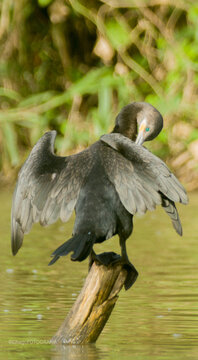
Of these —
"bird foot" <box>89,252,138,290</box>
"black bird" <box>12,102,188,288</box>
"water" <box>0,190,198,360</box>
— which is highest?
"black bird" <box>12,102,188,288</box>

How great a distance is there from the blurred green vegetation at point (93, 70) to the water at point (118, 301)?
4469 millimetres

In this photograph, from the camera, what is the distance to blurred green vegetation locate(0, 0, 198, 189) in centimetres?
1440

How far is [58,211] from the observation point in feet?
15.6

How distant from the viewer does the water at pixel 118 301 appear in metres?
4.62

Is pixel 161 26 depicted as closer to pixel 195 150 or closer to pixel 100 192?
pixel 195 150

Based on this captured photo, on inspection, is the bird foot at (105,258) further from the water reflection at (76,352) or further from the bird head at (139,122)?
the bird head at (139,122)

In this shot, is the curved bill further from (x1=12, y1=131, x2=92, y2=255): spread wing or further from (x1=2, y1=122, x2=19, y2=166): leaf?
(x1=2, y1=122, x2=19, y2=166): leaf

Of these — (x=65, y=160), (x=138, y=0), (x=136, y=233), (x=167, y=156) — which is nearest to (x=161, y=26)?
(x=138, y=0)

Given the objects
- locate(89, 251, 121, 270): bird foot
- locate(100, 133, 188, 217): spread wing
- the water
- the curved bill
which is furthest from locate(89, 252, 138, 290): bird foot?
the curved bill

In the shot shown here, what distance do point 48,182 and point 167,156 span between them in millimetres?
10157

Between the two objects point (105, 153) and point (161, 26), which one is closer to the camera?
point (105, 153)

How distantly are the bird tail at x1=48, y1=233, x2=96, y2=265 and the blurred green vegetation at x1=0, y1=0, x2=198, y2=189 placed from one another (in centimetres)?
915

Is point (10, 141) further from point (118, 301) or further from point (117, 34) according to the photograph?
point (118, 301)

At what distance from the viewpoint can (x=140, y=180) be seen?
4648 mm
